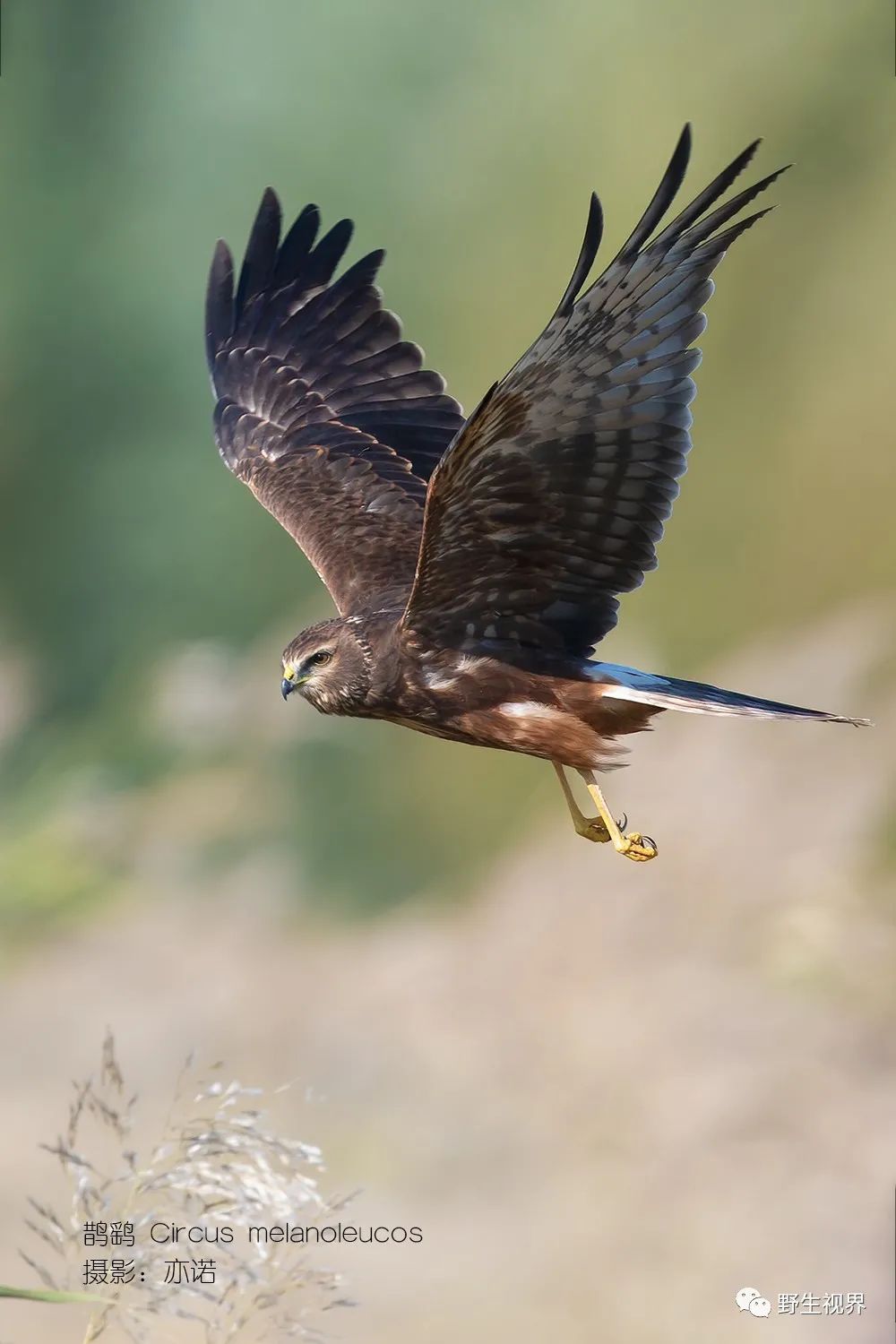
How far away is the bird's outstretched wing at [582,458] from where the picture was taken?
289 centimetres

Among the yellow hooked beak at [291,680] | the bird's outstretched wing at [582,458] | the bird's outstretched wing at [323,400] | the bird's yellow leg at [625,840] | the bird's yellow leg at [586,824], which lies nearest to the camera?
the bird's outstretched wing at [582,458]

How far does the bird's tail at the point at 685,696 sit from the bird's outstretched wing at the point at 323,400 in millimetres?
921

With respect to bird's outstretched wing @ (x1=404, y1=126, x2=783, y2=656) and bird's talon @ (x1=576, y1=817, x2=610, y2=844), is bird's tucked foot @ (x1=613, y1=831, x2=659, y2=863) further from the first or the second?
bird's outstretched wing @ (x1=404, y1=126, x2=783, y2=656)

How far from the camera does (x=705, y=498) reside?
7.59 metres

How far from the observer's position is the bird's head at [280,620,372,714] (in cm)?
336

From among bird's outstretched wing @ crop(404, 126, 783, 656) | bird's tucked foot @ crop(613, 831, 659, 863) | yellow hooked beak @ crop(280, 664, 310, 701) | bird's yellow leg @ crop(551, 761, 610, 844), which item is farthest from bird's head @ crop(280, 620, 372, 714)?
bird's tucked foot @ crop(613, 831, 659, 863)

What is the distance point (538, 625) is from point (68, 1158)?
1438mm

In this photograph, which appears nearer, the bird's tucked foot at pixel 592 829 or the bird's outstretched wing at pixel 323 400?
the bird's tucked foot at pixel 592 829

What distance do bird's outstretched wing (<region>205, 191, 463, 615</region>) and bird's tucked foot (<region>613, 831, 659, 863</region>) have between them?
1.12m

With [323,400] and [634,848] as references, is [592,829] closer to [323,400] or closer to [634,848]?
[634,848]

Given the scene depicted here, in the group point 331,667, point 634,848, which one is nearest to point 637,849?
point 634,848

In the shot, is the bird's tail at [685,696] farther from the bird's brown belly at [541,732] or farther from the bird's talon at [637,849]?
the bird's talon at [637,849]

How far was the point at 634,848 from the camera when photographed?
10.5ft

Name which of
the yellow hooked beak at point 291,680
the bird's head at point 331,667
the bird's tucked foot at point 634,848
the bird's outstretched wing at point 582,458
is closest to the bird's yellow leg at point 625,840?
the bird's tucked foot at point 634,848
